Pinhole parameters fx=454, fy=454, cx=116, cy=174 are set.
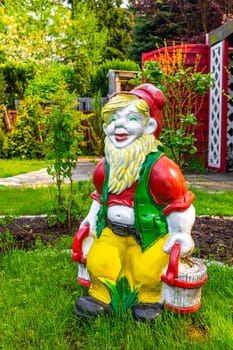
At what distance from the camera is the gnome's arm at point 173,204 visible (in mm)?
2166

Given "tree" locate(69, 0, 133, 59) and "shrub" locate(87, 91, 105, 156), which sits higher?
"tree" locate(69, 0, 133, 59)

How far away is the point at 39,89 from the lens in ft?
58.1

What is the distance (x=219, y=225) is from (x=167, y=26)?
557 inches

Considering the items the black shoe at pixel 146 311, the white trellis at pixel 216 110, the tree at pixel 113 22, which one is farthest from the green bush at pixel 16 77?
the black shoe at pixel 146 311

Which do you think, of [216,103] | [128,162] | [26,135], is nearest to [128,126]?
[128,162]

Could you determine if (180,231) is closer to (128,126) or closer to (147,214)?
(147,214)

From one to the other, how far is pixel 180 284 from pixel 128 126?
2.61 ft

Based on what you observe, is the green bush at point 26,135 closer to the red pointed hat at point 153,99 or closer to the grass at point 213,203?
the grass at point 213,203

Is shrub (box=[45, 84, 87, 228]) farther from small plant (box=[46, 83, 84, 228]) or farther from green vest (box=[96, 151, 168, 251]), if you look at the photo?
green vest (box=[96, 151, 168, 251])

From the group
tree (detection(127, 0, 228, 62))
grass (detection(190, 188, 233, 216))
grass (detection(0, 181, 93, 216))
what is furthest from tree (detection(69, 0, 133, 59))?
grass (detection(190, 188, 233, 216))

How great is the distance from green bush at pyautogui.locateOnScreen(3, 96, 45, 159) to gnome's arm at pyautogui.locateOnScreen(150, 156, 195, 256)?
9262 mm

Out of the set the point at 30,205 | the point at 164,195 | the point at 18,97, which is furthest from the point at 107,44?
the point at 164,195

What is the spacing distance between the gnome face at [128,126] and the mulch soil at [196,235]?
1.36 meters

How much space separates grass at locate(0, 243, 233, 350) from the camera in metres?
2.03
